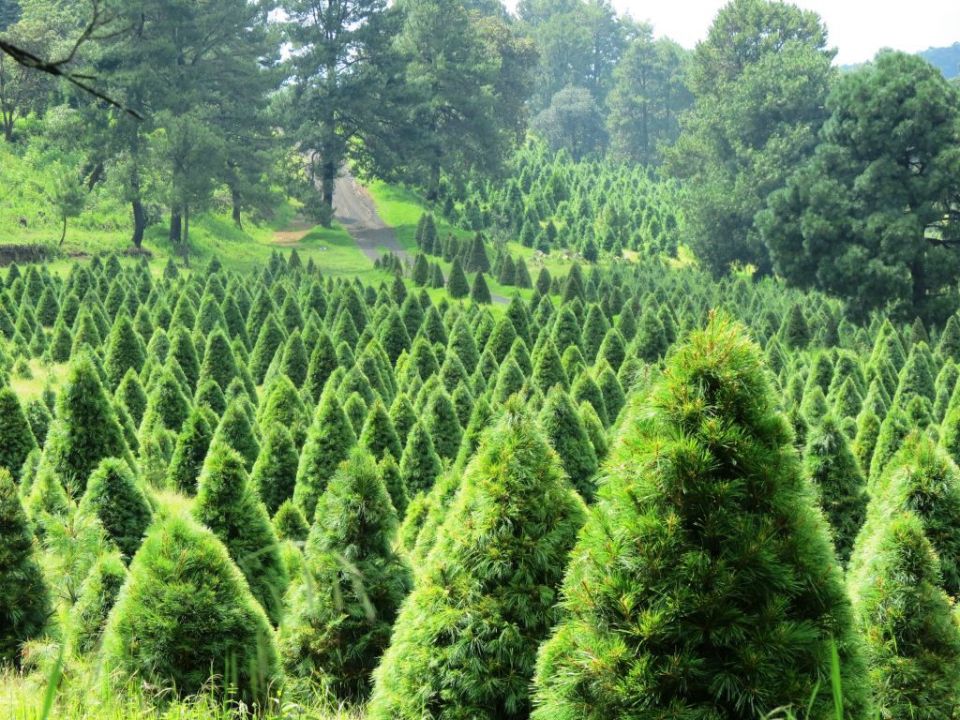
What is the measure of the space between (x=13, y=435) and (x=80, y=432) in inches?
67.7

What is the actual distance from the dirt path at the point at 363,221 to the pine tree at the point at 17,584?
49218 mm

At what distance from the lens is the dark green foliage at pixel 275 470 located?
52.6 ft

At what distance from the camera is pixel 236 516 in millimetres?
11398

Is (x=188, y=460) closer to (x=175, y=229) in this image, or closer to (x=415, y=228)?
(x=175, y=229)

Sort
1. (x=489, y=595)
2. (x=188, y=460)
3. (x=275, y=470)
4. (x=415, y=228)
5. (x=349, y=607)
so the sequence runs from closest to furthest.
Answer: (x=489, y=595)
(x=349, y=607)
(x=275, y=470)
(x=188, y=460)
(x=415, y=228)

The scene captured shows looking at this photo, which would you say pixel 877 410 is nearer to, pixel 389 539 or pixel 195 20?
pixel 389 539

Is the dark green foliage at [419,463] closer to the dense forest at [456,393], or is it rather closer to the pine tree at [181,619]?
the dense forest at [456,393]

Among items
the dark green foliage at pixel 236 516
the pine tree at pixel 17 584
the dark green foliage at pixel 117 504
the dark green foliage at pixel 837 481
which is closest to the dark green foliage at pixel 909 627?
the dark green foliage at pixel 837 481

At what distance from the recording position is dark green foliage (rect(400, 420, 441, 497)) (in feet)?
56.7

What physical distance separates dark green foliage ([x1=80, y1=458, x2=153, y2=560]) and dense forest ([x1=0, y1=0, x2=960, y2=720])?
0.04 metres

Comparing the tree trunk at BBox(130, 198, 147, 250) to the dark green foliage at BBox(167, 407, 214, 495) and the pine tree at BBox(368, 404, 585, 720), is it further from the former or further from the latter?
the pine tree at BBox(368, 404, 585, 720)

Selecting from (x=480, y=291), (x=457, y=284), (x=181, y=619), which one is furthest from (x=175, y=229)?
(x=181, y=619)

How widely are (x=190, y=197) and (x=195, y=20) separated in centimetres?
953

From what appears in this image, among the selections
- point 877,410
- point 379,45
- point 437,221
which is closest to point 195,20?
point 379,45
